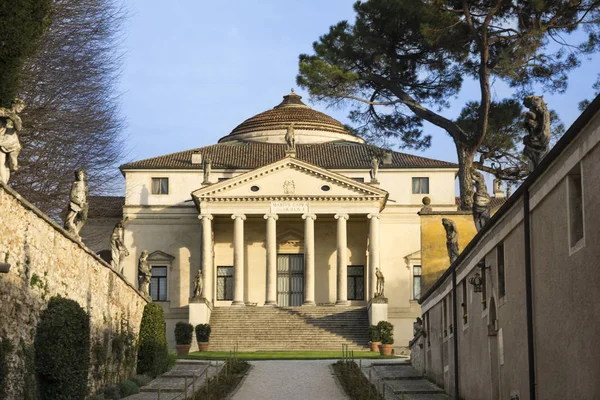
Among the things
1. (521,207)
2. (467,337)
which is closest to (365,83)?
(467,337)

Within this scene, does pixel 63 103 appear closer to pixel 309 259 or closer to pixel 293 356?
pixel 293 356

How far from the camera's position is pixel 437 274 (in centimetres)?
3691

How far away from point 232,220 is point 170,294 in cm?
592

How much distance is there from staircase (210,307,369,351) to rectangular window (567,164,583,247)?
132 ft

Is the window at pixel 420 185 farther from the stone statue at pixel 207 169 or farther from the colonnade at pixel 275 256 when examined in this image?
the stone statue at pixel 207 169

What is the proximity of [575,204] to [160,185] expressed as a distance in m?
56.2

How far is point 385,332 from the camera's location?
179ft

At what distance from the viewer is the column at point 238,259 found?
209ft

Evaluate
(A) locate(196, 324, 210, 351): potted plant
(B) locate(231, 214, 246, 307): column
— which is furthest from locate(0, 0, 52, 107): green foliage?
(B) locate(231, 214, 246, 307): column

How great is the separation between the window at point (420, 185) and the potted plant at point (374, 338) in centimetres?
1570

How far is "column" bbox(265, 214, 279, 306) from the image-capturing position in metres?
63.4

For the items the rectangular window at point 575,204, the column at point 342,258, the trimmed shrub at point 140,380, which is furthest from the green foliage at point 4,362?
the column at point 342,258

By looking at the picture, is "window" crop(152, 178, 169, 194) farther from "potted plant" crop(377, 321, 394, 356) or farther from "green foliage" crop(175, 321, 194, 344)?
"potted plant" crop(377, 321, 394, 356)

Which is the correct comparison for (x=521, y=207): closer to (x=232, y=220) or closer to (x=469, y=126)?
(x=469, y=126)
